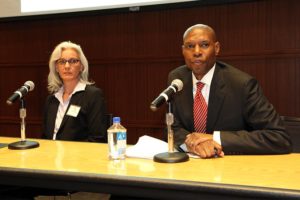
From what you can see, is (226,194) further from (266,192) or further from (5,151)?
(5,151)

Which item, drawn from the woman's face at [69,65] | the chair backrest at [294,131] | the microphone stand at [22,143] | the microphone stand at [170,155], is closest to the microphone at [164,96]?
the microphone stand at [170,155]

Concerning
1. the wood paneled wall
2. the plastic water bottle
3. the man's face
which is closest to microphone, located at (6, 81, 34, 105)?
the plastic water bottle

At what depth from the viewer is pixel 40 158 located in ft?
6.29

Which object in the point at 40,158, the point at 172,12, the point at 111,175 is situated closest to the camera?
the point at 111,175

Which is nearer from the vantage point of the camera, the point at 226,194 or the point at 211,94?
the point at 226,194

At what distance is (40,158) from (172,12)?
2.23 meters

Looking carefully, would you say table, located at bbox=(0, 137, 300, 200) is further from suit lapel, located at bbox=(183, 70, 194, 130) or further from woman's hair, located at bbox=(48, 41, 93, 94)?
woman's hair, located at bbox=(48, 41, 93, 94)

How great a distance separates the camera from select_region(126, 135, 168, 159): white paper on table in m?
1.86

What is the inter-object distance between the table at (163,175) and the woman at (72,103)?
802 mm

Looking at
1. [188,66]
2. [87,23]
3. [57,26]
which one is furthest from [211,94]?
[57,26]

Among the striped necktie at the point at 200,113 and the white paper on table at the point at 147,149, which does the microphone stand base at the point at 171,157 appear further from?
the striped necktie at the point at 200,113

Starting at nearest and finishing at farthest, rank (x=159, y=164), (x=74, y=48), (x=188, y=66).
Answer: (x=159, y=164)
(x=188, y=66)
(x=74, y=48)

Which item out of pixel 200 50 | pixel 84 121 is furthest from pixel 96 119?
pixel 200 50

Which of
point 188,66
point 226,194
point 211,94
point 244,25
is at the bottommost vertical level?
point 226,194
